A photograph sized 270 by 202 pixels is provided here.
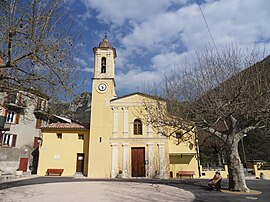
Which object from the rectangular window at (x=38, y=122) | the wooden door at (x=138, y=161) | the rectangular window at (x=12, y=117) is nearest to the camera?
the wooden door at (x=138, y=161)

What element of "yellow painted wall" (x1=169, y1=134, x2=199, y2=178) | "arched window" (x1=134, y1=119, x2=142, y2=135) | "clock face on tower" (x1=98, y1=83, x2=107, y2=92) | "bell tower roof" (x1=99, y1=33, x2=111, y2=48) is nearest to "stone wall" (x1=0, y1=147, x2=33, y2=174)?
"clock face on tower" (x1=98, y1=83, x2=107, y2=92)

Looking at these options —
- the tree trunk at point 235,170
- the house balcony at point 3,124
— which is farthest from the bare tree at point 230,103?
the house balcony at point 3,124

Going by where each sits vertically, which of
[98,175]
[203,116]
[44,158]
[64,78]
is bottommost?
[98,175]

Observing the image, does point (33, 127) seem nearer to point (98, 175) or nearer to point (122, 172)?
point (98, 175)

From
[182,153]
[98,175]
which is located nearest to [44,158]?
[98,175]

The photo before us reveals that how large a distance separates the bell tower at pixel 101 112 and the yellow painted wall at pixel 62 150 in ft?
5.33

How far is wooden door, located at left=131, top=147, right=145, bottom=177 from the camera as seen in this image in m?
Answer: 21.2

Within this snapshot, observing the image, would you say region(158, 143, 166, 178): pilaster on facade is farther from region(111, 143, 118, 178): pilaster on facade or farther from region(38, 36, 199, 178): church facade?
region(111, 143, 118, 178): pilaster on facade

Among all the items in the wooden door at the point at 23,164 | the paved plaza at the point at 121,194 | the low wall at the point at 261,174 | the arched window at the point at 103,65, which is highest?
the arched window at the point at 103,65

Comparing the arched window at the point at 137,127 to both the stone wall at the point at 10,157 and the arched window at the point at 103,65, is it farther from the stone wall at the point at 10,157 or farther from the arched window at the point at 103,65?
the stone wall at the point at 10,157

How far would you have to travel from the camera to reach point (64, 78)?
8.52 metres

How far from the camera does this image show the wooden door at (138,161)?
2119 cm

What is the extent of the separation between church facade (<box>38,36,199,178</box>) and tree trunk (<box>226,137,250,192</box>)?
9.63 m

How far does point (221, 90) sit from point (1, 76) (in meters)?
9.33
